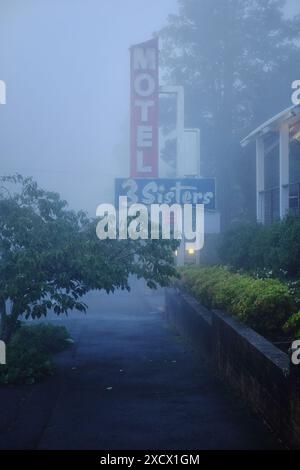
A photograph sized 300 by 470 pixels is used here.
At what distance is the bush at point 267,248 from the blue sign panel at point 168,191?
223 cm

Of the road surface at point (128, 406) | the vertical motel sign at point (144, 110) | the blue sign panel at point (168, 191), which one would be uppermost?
the vertical motel sign at point (144, 110)

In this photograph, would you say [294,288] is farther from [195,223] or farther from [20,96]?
[20,96]

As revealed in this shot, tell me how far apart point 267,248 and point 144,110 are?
10.5 m

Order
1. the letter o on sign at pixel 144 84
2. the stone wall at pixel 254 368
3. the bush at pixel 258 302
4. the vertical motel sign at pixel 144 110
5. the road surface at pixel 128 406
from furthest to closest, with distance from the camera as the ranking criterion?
the letter o on sign at pixel 144 84 → the vertical motel sign at pixel 144 110 → the bush at pixel 258 302 → the road surface at pixel 128 406 → the stone wall at pixel 254 368

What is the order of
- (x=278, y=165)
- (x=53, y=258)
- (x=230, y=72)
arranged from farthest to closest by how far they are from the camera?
1. (x=230, y=72)
2. (x=278, y=165)
3. (x=53, y=258)

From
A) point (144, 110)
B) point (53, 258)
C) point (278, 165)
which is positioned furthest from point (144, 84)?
point (53, 258)

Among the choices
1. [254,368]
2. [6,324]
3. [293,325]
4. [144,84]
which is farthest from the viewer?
[144,84]

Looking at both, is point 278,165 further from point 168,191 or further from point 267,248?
point 267,248

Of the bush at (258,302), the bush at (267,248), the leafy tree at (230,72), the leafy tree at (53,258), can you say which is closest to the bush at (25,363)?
the leafy tree at (53,258)

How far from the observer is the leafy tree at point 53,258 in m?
9.45

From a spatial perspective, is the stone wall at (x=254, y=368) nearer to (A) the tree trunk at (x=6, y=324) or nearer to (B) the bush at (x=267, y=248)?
(B) the bush at (x=267, y=248)

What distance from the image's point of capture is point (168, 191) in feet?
62.1
